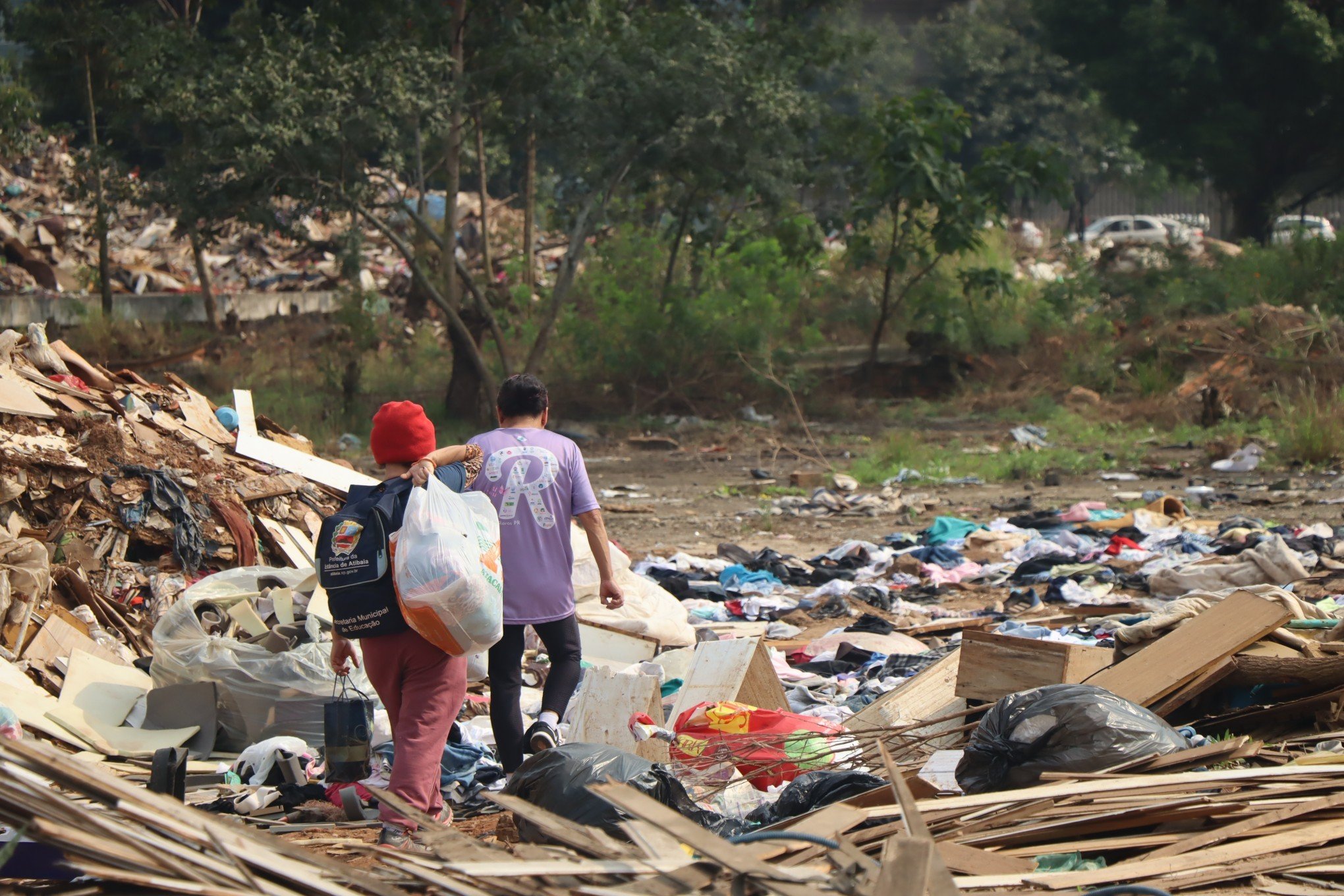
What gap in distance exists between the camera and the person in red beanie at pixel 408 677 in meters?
3.79

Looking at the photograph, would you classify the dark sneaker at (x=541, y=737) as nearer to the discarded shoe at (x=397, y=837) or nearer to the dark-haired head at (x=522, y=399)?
the discarded shoe at (x=397, y=837)

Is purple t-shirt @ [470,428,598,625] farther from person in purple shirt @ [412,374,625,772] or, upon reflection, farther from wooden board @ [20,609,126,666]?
wooden board @ [20,609,126,666]

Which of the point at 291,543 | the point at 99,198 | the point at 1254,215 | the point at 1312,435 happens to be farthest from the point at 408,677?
the point at 1254,215

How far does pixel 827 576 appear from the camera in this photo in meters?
8.11

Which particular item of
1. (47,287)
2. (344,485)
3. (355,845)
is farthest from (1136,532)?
(47,287)

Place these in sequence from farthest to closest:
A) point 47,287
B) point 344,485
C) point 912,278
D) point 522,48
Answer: point 47,287, point 912,278, point 522,48, point 344,485

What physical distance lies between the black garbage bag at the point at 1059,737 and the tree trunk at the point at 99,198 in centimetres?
1308

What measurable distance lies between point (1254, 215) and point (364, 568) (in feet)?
76.6

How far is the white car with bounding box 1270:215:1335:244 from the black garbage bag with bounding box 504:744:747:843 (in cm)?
1647

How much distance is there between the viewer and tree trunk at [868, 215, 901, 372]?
17156mm

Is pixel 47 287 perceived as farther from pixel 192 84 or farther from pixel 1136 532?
pixel 1136 532

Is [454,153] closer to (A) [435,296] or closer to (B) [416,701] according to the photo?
(A) [435,296]

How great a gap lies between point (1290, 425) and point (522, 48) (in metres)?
8.81

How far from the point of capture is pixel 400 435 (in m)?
3.94
